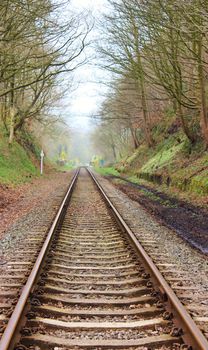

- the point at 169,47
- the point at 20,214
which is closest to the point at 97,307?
the point at 20,214

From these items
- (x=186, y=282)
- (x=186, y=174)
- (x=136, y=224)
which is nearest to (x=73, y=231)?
(x=136, y=224)

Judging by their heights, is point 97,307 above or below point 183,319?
below

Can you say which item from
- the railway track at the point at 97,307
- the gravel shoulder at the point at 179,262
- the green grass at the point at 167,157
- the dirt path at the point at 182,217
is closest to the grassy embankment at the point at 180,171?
the green grass at the point at 167,157

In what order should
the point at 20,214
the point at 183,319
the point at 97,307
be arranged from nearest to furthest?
the point at 183,319 < the point at 97,307 < the point at 20,214

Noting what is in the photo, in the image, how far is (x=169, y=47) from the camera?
17234 millimetres

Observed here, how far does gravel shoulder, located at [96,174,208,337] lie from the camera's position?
16.5ft

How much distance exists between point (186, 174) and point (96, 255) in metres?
12.6

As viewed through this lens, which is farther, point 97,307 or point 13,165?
point 13,165

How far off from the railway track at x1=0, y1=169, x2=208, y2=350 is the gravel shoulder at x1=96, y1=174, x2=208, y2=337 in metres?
0.30

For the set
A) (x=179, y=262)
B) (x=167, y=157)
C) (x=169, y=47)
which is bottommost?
(x=179, y=262)

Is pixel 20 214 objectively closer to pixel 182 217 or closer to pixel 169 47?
pixel 182 217

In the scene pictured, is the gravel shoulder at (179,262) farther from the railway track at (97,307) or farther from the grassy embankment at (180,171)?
the grassy embankment at (180,171)

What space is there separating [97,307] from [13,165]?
24.3 m

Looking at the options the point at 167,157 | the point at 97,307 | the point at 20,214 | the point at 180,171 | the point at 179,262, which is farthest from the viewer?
the point at 167,157
